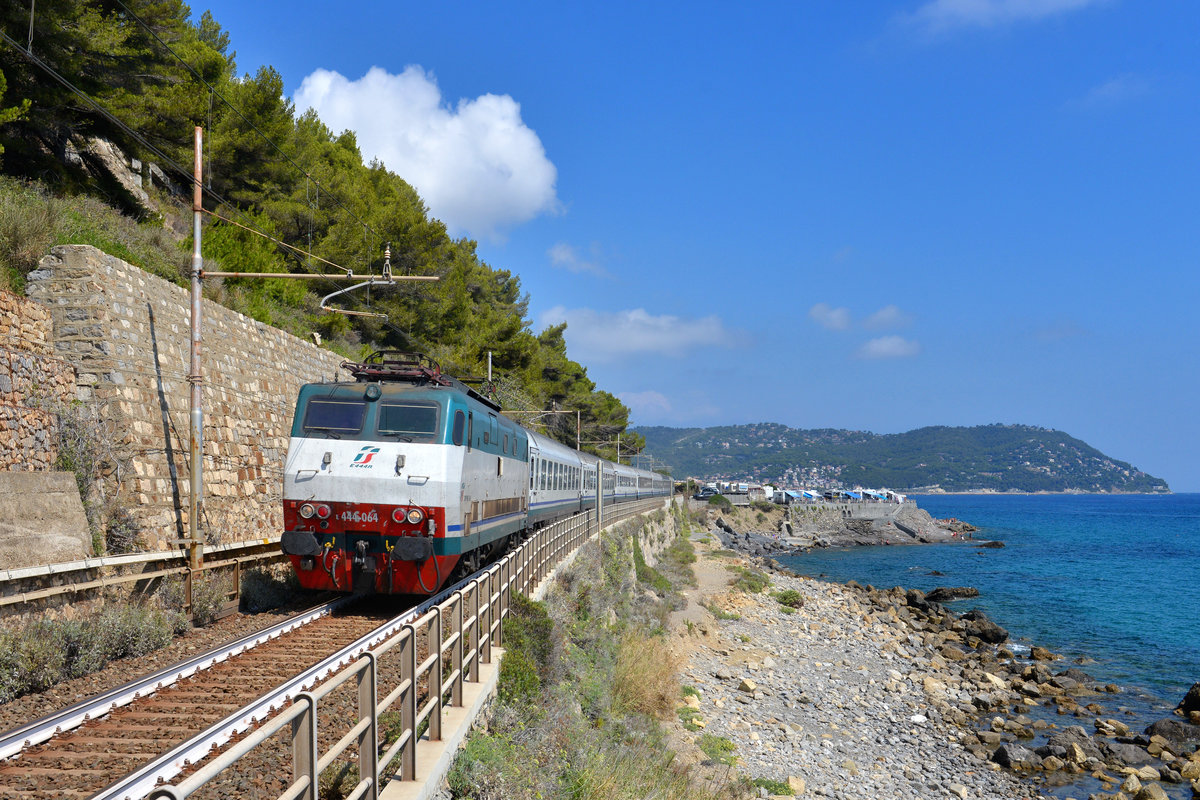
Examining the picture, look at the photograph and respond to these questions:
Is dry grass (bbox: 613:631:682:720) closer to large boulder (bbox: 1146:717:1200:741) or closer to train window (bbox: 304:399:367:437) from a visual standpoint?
train window (bbox: 304:399:367:437)

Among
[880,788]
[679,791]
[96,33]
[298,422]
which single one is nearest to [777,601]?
[880,788]

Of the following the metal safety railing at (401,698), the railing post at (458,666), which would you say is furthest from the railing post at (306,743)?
the railing post at (458,666)

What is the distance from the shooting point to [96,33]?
17.5m

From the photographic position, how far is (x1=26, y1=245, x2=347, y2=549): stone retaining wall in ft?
38.8

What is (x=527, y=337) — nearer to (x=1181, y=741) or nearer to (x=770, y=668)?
(x=770, y=668)

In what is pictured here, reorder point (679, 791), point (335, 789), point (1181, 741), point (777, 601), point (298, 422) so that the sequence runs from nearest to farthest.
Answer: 1. point (335, 789)
2. point (679, 791)
3. point (298, 422)
4. point (1181, 741)
5. point (777, 601)

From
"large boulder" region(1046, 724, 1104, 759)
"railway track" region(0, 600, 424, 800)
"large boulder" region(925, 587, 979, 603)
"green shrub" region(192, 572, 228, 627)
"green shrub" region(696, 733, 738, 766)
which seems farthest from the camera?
"large boulder" region(925, 587, 979, 603)

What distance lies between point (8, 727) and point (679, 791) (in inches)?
297

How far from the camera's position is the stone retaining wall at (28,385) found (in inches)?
394

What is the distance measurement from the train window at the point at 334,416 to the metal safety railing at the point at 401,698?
2.71 m

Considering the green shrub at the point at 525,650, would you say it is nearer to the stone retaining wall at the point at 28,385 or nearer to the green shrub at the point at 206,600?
the green shrub at the point at 206,600

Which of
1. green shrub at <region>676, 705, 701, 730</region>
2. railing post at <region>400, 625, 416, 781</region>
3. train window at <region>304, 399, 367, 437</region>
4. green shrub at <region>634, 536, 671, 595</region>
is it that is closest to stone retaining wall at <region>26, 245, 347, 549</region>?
train window at <region>304, 399, 367, 437</region>

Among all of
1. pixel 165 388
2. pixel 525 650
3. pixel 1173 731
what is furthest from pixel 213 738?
pixel 1173 731

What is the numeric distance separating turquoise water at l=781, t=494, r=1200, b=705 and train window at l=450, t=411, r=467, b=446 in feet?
69.7
